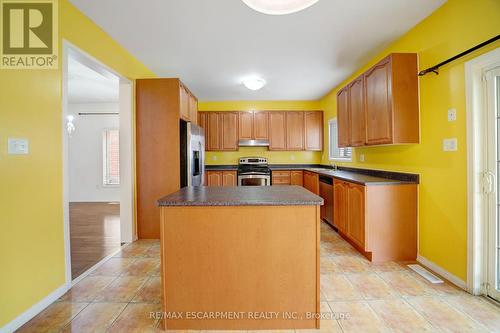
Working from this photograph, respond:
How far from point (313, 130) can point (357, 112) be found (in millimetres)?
2364

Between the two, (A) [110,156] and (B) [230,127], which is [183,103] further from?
(A) [110,156]

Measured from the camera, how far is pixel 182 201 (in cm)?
161

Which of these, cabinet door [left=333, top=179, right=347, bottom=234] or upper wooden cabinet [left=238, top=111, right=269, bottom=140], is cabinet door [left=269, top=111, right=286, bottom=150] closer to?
upper wooden cabinet [left=238, top=111, right=269, bottom=140]

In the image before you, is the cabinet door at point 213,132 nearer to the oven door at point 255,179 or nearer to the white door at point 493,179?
the oven door at point 255,179

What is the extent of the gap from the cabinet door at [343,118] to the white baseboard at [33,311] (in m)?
3.79

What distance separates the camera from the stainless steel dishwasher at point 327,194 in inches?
149

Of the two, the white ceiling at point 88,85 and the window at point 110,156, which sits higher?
the white ceiling at point 88,85

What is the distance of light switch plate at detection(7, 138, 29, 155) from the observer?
66.9 inches

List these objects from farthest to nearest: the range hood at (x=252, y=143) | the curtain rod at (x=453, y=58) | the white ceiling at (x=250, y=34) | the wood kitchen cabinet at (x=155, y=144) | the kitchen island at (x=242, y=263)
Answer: the range hood at (x=252, y=143), the wood kitchen cabinet at (x=155, y=144), the white ceiling at (x=250, y=34), the curtain rod at (x=453, y=58), the kitchen island at (x=242, y=263)

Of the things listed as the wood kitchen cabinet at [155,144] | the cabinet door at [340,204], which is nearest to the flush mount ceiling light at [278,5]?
the wood kitchen cabinet at [155,144]

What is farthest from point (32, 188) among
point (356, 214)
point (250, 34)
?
point (356, 214)

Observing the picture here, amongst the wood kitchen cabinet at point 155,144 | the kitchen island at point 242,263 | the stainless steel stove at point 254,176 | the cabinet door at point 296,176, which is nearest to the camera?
the kitchen island at point 242,263

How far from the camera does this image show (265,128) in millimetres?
5652

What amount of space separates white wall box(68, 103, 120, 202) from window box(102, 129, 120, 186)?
0.10 meters
